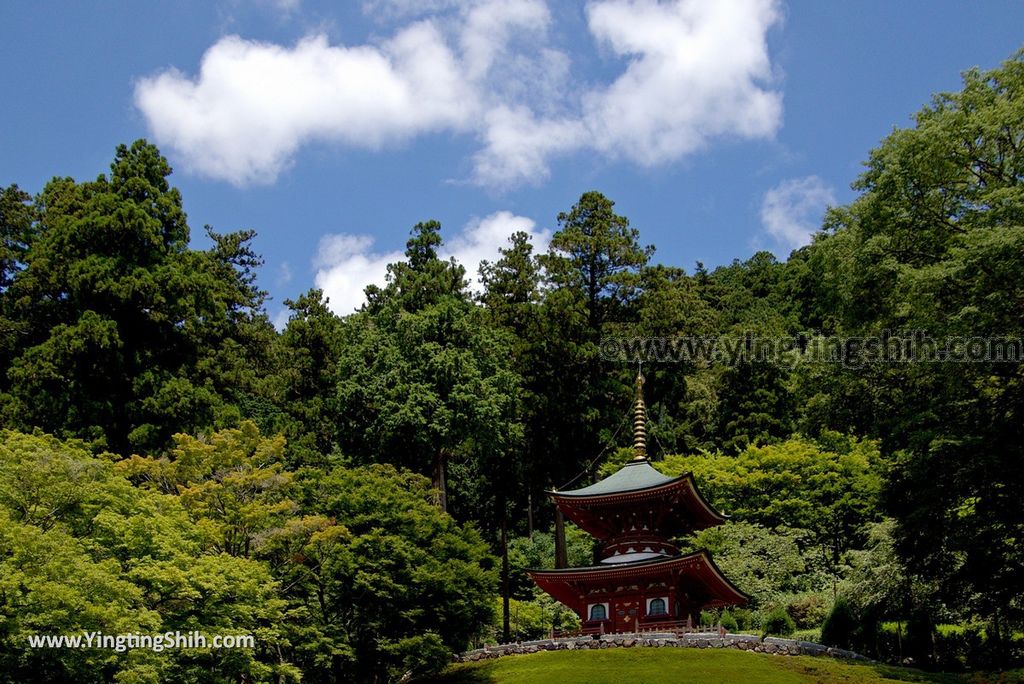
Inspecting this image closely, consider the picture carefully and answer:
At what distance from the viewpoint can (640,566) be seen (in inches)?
1409

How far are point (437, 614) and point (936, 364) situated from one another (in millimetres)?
17878

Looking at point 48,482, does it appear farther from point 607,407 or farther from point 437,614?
point 607,407

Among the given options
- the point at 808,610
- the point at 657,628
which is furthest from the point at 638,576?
the point at 808,610

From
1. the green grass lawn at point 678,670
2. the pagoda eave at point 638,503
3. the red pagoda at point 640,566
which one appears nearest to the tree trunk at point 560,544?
the pagoda eave at point 638,503

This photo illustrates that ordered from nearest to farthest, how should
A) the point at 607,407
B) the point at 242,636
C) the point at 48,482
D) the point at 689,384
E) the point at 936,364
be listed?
the point at 48,482, the point at 242,636, the point at 936,364, the point at 607,407, the point at 689,384

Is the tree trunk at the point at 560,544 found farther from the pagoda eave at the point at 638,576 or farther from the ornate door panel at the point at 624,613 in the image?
the ornate door panel at the point at 624,613

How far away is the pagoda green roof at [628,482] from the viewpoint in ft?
124

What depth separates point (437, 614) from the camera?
33.2 m

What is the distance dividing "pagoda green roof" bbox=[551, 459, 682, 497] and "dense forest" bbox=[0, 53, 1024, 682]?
4426mm

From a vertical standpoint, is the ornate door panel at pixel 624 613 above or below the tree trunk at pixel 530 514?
below

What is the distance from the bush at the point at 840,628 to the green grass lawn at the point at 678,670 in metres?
4.63

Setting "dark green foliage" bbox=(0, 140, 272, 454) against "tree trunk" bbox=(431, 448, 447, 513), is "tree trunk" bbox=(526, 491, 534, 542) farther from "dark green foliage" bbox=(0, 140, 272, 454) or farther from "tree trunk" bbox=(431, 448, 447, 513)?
"dark green foliage" bbox=(0, 140, 272, 454)

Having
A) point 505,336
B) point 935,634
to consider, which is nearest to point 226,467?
point 505,336

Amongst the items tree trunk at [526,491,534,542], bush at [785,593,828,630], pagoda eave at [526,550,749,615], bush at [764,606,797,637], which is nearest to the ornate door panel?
pagoda eave at [526,550,749,615]
